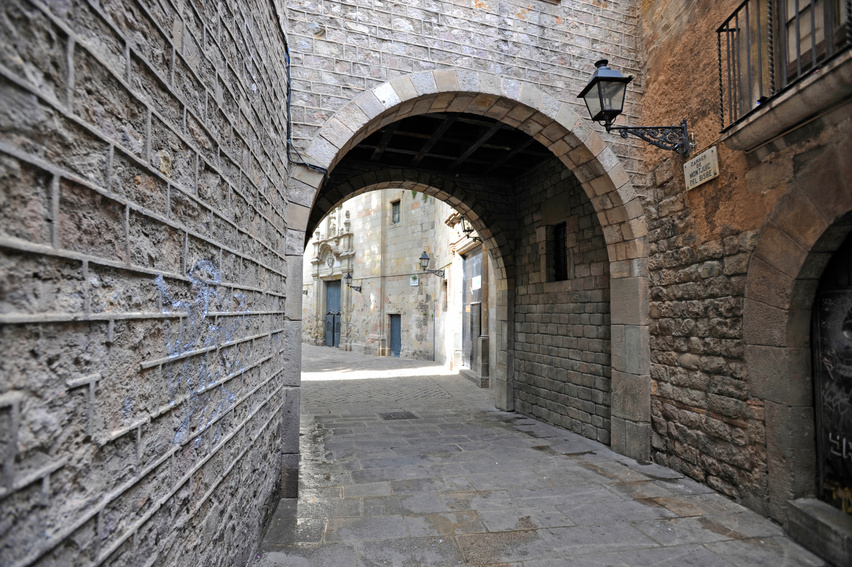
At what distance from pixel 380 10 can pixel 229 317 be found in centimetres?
355

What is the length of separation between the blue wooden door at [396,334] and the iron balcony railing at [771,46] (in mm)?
14415

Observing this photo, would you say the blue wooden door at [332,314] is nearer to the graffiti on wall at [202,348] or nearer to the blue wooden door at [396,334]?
the blue wooden door at [396,334]

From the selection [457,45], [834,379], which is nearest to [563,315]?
[834,379]

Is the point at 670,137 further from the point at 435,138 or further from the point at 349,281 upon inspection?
the point at 349,281

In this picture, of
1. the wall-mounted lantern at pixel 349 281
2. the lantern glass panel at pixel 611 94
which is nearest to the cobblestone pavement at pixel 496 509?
the lantern glass panel at pixel 611 94

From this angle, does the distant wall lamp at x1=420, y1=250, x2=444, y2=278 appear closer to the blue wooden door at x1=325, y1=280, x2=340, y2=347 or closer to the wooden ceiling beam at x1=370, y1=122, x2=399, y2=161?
the wooden ceiling beam at x1=370, y1=122, x2=399, y2=161

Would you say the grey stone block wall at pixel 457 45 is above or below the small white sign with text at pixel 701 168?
above

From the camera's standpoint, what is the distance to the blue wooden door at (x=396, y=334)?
57.0ft

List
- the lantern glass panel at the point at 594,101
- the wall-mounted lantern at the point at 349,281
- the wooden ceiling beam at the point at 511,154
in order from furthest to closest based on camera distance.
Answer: the wall-mounted lantern at the point at 349,281, the wooden ceiling beam at the point at 511,154, the lantern glass panel at the point at 594,101

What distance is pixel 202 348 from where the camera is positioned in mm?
1765

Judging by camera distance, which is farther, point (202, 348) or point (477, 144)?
point (477, 144)

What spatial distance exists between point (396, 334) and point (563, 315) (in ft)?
38.6

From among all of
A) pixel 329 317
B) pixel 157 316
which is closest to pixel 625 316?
pixel 157 316

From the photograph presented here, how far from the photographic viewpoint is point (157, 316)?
53.1 inches
